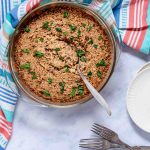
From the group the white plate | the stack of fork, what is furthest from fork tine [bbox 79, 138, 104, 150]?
the white plate

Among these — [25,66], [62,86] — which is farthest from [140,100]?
[25,66]

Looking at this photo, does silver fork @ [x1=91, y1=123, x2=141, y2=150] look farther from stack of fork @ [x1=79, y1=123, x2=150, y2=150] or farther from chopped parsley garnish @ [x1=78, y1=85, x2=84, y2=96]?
chopped parsley garnish @ [x1=78, y1=85, x2=84, y2=96]

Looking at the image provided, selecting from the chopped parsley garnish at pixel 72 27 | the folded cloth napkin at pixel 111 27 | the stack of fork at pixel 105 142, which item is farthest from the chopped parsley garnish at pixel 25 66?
the stack of fork at pixel 105 142

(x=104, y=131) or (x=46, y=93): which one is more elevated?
(x=46, y=93)

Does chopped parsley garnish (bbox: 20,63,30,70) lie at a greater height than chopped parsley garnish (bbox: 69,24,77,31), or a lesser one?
lesser

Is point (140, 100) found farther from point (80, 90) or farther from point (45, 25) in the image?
point (45, 25)

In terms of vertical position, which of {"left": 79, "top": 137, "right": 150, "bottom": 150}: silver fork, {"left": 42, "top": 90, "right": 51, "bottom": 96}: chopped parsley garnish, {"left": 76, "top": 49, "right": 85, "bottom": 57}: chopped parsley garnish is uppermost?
{"left": 76, "top": 49, "right": 85, "bottom": 57}: chopped parsley garnish

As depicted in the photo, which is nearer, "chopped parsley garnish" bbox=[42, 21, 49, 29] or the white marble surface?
"chopped parsley garnish" bbox=[42, 21, 49, 29]
